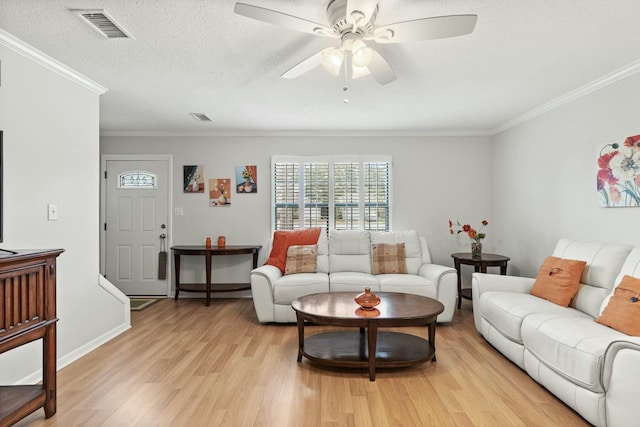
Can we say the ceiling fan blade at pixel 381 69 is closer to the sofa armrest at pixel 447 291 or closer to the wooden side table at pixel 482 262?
the sofa armrest at pixel 447 291

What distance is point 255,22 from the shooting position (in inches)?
96.1

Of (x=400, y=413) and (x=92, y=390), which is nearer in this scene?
(x=400, y=413)

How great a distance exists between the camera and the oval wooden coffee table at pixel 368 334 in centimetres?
294

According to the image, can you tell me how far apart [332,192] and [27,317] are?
402cm

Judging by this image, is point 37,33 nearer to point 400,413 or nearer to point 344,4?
point 344,4

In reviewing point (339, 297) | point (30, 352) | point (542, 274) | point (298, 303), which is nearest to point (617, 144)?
point (542, 274)

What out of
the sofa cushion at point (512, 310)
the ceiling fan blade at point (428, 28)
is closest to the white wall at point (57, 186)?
the ceiling fan blade at point (428, 28)

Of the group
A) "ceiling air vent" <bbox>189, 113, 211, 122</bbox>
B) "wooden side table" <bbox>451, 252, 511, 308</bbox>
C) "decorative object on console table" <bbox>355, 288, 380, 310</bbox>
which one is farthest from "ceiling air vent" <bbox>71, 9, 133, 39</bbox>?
"wooden side table" <bbox>451, 252, 511, 308</bbox>

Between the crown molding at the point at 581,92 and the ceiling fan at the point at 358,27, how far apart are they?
6.79 ft

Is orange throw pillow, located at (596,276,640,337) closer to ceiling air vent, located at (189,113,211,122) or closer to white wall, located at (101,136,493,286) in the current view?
white wall, located at (101,136,493,286)

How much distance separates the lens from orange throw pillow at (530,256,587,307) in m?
3.19

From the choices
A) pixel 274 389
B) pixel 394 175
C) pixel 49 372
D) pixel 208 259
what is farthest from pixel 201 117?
pixel 274 389

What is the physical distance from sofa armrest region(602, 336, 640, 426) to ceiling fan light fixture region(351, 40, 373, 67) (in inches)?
81.0

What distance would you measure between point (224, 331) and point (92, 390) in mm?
1496
